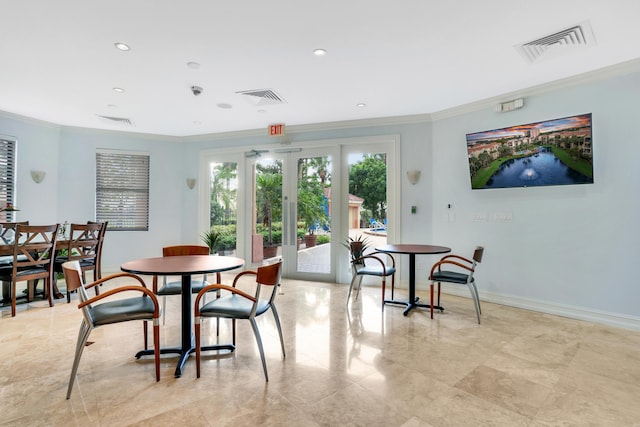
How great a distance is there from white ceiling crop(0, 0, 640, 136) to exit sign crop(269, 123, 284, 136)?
0.81m

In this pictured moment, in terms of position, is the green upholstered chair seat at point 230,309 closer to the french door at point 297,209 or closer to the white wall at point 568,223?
the french door at point 297,209

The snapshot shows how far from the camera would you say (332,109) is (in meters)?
4.81

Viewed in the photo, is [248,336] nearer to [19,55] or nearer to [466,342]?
[466,342]

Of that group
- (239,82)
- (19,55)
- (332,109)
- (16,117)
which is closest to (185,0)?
(239,82)

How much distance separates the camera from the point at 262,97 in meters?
4.35

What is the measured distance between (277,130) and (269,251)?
2.19m

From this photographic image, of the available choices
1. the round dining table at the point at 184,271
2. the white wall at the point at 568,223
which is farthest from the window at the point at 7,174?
the white wall at the point at 568,223

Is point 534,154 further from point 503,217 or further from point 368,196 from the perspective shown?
point 368,196

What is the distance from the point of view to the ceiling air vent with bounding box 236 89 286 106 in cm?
417

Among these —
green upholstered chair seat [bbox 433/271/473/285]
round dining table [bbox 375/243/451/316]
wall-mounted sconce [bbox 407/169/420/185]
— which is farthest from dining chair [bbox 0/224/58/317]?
wall-mounted sconce [bbox 407/169/420/185]

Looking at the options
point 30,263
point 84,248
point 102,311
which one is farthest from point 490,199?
point 30,263

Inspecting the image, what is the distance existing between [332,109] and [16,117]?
5.10m

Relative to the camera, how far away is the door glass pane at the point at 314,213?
5562 millimetres

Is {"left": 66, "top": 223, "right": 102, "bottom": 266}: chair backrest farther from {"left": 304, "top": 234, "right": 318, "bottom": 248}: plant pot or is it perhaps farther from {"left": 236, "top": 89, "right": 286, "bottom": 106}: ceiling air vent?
{"left": 304, "top": 234, "right": 318, "bottom": 248}: plant pot
